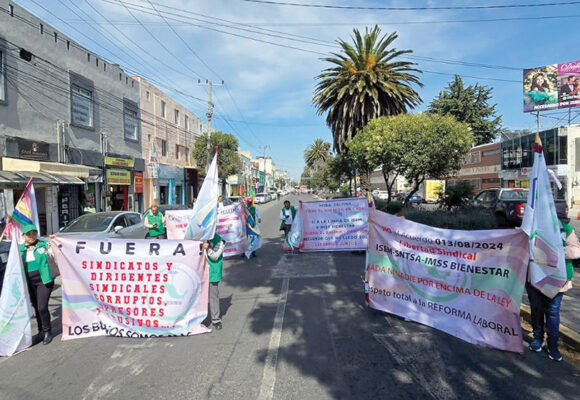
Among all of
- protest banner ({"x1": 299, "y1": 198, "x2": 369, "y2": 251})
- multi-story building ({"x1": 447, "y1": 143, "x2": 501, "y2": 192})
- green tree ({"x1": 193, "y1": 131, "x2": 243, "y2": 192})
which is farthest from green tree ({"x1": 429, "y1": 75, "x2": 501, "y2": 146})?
protest banner ({"x1": 299, "y1": 198, "x2": 369, "y2": 251})

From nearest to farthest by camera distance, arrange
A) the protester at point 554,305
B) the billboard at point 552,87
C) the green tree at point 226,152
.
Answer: the protester at point 554,305 → the billboard at point 552,87 → the green tree at point 226,152

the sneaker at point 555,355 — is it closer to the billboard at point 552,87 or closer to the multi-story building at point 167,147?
the multi-story building at point 167,147

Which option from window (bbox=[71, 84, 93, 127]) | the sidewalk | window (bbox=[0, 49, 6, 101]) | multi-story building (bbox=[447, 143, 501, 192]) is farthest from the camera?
multi-story building (bbox=[447, 143, 501, 192])

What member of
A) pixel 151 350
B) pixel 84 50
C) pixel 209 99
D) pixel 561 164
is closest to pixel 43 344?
pixel 151 350

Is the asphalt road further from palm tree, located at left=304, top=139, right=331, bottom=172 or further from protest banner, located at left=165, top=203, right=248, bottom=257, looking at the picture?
palm tree, located at left=304, top=139, right=331, bottom=172

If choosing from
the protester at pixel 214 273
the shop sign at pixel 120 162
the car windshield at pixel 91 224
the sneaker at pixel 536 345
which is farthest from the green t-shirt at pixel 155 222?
the shop sign at pixel 120 162

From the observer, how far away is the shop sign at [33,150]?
12898 mm

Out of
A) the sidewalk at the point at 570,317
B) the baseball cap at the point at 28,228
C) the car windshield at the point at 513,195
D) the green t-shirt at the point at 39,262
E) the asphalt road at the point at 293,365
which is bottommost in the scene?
the asphalt road at the point at 293,365

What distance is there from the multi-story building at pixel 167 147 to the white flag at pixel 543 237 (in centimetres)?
2357

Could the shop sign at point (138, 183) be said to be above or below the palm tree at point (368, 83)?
below

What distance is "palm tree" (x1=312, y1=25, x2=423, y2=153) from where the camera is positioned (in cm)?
1836

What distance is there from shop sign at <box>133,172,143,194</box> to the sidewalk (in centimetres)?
2176

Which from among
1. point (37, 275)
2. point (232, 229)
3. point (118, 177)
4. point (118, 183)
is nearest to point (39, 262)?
point (37, 275)

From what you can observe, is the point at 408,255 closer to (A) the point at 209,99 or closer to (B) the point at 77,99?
(B) the point at 77,99
